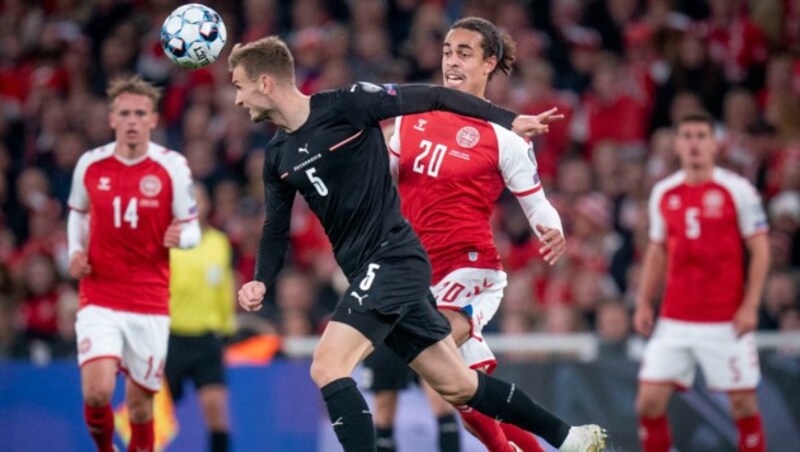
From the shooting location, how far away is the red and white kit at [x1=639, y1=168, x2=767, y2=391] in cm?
992

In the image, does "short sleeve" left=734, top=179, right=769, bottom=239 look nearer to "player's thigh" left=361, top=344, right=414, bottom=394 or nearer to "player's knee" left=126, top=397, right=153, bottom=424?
"player's thigh" left=361, top=344, right=414, bottom=394

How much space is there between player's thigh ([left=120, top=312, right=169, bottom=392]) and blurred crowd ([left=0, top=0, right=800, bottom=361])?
293cm

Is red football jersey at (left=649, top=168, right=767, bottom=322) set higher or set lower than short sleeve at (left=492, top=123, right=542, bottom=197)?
lower

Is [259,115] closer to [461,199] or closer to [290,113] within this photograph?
[290,113]

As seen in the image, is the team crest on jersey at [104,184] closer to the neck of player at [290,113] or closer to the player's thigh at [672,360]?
the neck of player at [290,113]

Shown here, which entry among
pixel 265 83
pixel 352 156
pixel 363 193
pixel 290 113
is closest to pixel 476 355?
pixel 363 193

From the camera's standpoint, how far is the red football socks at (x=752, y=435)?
32.1ft

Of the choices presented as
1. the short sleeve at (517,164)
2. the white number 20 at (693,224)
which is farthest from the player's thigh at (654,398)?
the short sleeve at (517,164)

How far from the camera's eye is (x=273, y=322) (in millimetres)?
12750

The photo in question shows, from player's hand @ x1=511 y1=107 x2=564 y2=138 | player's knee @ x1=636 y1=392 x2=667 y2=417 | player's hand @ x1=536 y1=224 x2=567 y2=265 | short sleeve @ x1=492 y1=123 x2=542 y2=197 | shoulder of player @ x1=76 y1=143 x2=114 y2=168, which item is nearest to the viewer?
player's hand @ x1=511 y1=107 x2=564 y2=138

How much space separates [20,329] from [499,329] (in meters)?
4.46

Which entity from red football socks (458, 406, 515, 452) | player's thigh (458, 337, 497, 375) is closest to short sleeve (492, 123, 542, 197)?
player's thigh (458, 337, 497, 375)

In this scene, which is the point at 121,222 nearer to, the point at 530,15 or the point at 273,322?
the point at 273,322

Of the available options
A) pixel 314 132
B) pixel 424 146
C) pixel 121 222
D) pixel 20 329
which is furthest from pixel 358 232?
pixel 20 329
